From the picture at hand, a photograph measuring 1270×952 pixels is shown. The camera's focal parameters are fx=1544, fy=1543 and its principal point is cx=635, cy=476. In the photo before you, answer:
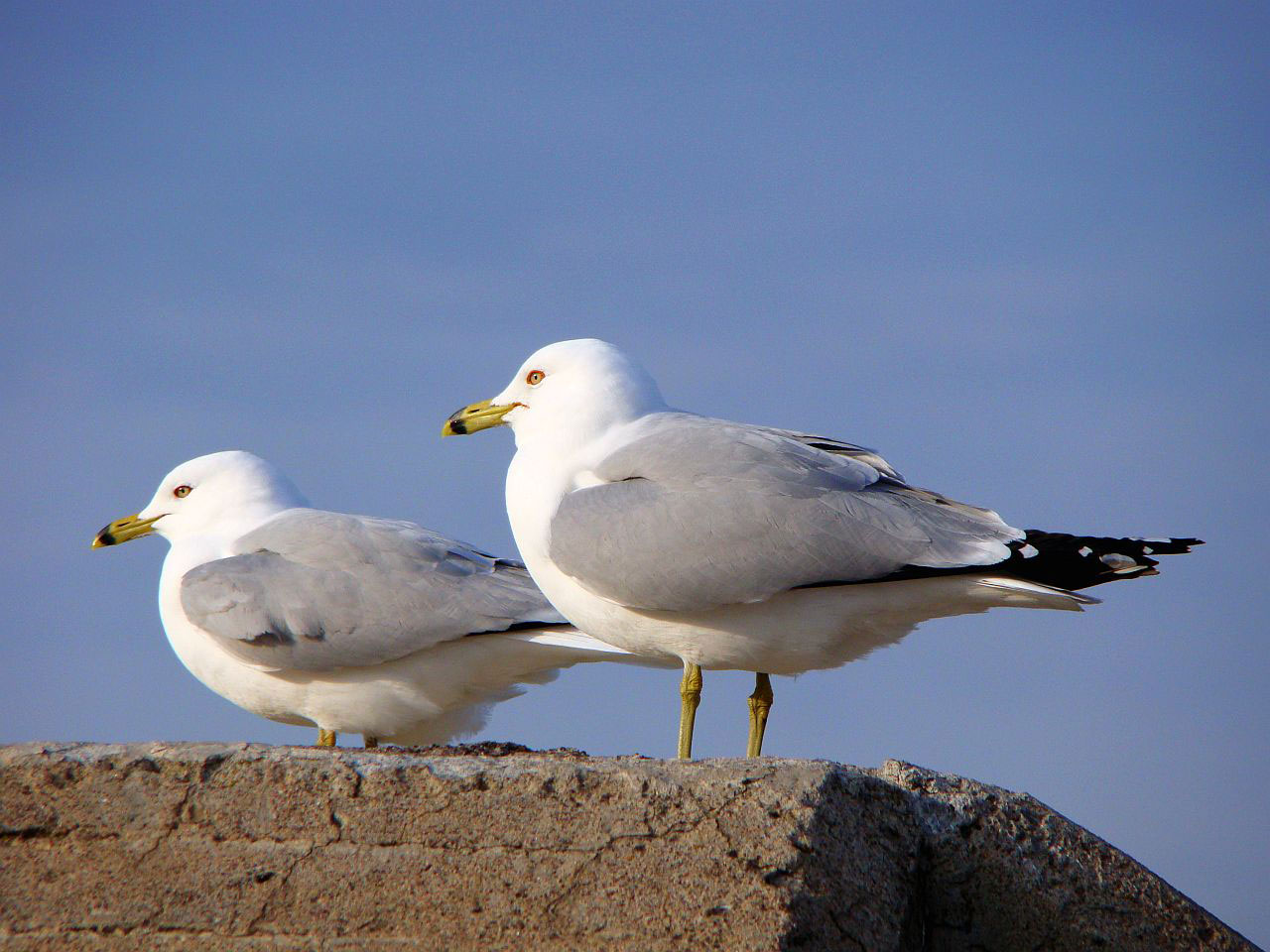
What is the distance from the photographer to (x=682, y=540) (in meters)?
6.67

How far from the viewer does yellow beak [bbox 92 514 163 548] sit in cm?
985

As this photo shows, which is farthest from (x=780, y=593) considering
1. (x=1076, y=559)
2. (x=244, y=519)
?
(x=244, y=519)

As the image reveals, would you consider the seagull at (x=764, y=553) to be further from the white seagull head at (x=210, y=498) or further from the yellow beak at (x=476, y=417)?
the white seagull head at (x=210, y=498)

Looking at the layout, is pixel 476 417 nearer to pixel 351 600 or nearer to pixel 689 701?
pixel 351 600

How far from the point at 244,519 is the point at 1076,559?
5.26 metres

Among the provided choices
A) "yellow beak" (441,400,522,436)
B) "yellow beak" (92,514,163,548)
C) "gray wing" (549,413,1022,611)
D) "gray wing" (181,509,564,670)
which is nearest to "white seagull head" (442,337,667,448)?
"yellow beak" (441,400,522,436)

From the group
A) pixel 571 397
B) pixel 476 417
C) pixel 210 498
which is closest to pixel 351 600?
pixel 476 417

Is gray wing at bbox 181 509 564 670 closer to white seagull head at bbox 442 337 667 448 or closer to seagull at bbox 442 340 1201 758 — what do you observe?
white seagull head at bbox 442 337 667 448

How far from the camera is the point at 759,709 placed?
7117mm

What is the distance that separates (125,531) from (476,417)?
306 cm

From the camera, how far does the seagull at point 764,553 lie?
6.46 metres

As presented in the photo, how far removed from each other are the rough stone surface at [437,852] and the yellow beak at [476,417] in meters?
3.52

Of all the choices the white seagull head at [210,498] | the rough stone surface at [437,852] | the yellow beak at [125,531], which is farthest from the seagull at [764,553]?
the yellow beak at [125,531]

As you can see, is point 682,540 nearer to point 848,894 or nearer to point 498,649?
point 498,649
